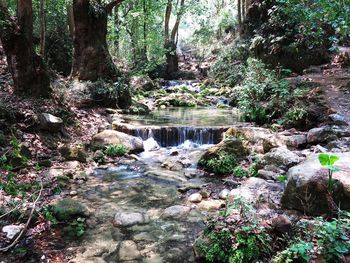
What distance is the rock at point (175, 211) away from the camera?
196 inches

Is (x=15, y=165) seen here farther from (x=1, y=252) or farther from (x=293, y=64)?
(x=293, y=64)

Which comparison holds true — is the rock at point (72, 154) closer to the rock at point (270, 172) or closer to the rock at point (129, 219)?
the rock at point (129, 219)

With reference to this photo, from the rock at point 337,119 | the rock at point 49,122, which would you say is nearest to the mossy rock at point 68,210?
the rock at point 49,122

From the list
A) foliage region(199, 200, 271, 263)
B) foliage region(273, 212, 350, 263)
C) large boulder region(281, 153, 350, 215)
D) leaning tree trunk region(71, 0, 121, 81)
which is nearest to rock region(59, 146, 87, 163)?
foliage region(199, 200, 271, 263)

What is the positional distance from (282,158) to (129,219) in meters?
3.14

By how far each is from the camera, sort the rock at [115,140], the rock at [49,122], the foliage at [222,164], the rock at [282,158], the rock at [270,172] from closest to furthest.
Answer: the rock at [270,172] < the rock at [282,158] < the foliage at [222,164] < the rock at [49,122] < the rock at [115,140]

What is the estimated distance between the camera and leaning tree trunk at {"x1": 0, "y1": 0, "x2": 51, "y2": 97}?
7645 millimetres

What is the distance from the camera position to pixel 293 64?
15.3 metres

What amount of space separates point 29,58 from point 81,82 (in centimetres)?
363

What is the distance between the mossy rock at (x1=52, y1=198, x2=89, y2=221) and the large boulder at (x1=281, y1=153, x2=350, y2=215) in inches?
113

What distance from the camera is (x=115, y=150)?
8.17 m

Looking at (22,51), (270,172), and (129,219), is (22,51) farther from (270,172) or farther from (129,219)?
(270,172)

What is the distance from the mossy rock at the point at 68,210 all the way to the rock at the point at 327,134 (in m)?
5.23

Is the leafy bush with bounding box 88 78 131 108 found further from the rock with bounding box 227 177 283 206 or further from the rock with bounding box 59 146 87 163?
the rock with bounding box 227 177 283 206
